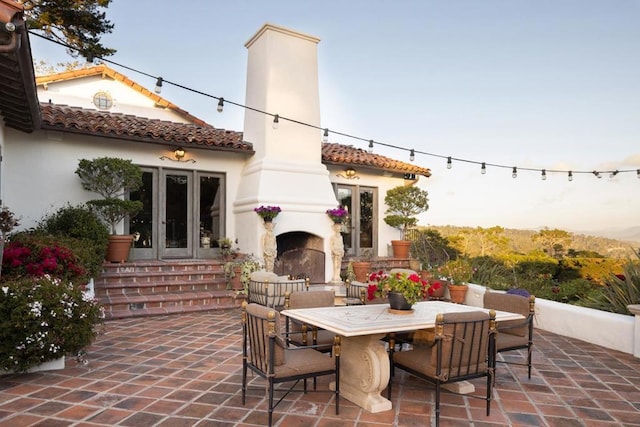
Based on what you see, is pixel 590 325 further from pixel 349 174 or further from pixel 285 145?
pixel 349 174

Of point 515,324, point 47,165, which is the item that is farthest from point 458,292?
point 47,165

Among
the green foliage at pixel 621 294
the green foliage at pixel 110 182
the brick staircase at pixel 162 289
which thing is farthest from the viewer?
the green foliage at pixel 110 182

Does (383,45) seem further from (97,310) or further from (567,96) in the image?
(97,310)

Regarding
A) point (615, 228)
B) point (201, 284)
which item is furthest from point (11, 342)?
point (615, 228)

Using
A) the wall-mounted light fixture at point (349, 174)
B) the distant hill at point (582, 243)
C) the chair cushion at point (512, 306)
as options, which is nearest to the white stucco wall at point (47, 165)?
the wall-mounted light fixture at point (349, 174)

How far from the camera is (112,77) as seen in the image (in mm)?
15336

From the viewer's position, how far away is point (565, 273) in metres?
11.6

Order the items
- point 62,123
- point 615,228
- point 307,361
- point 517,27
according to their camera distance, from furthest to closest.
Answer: point 615,228, point 517,27, point 62,123, point 307,361

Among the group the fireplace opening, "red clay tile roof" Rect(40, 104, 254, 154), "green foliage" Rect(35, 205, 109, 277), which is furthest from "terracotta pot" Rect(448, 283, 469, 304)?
"green foliage" Rect(35, 205, 109, 277)

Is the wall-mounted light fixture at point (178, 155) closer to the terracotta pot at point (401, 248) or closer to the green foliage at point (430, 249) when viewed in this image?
the terracotta pot at point (401, 248)

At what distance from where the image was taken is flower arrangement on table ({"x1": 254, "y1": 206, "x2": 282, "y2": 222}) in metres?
9.23

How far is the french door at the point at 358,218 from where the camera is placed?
1236 cm

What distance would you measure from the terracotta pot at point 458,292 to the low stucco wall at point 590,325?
1.68 m

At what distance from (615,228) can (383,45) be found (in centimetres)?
1163
